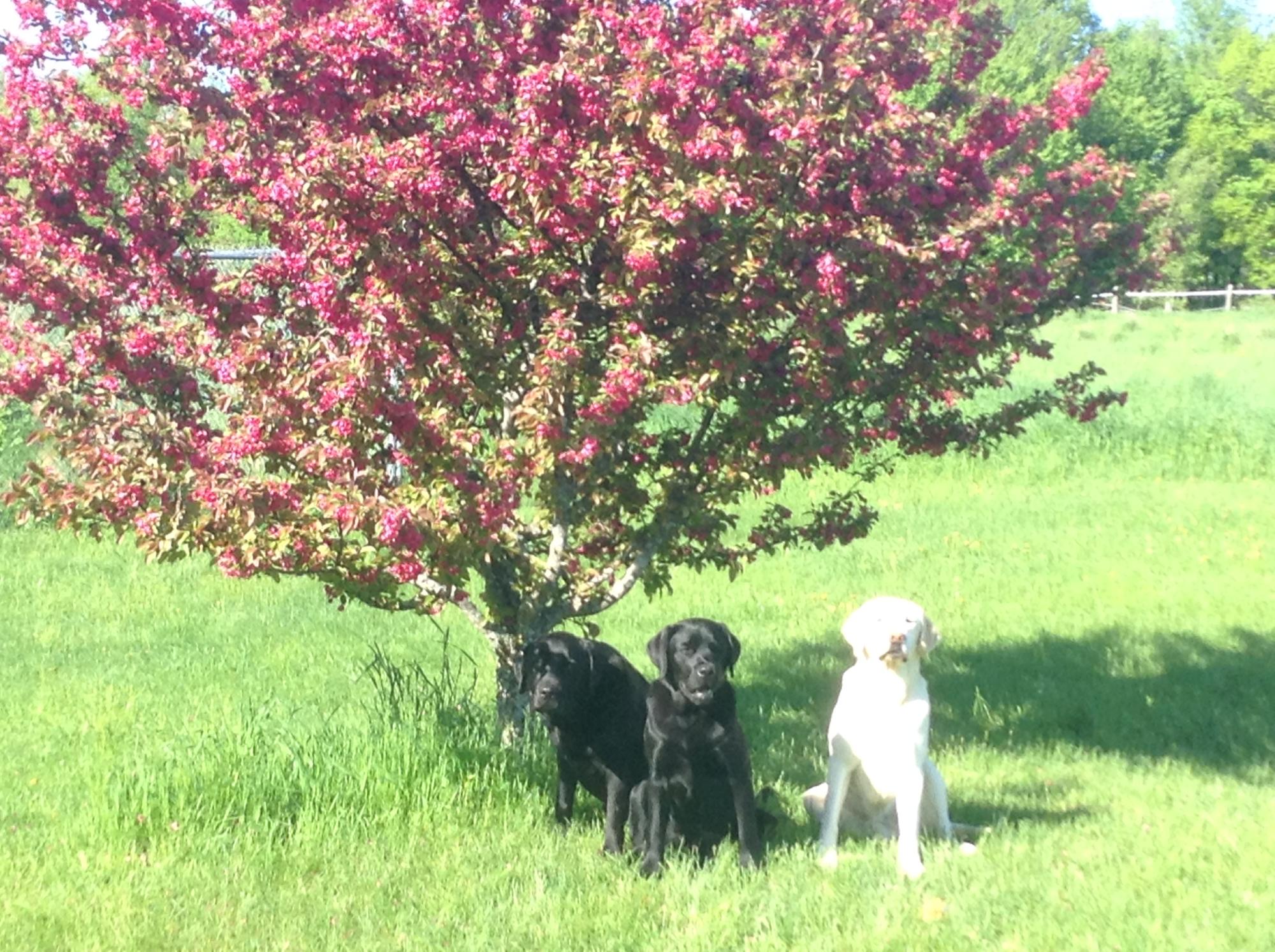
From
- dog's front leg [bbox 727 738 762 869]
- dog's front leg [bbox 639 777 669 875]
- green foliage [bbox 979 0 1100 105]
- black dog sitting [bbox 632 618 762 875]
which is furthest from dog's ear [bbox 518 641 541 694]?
green foliage [bbox 979 0 1100 105]

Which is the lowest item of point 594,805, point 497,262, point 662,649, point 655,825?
point 594,805

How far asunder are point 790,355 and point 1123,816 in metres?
2.51

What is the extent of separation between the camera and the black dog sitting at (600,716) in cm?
629

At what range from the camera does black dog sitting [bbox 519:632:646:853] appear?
629cm

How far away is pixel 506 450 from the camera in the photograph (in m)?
6.24

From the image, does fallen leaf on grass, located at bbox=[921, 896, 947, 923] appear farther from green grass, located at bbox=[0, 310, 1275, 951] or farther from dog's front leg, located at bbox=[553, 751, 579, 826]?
dog's front leg, located at bbox=[553, 751, 579, 826]

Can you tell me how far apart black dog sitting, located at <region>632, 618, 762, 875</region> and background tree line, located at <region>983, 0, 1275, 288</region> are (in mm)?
55801

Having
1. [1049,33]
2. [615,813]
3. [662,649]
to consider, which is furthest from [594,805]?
[1049,33]

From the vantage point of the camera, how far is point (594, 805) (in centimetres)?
716

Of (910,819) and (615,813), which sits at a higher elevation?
(910,819)

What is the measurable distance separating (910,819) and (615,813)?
1.19 metres

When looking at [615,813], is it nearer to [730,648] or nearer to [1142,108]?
[730,648]

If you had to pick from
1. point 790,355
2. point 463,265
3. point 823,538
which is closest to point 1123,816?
point 823,538

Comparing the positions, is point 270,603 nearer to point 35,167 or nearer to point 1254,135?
point 35,167
